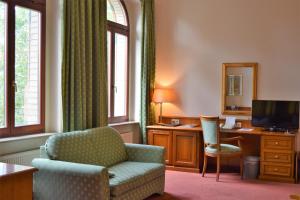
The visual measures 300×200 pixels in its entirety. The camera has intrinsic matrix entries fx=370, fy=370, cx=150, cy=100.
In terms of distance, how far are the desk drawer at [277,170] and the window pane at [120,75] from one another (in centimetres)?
249

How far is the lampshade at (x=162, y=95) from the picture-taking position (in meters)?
6.32

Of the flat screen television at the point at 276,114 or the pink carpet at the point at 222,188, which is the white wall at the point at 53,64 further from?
the flat screen television at the point at 276,114

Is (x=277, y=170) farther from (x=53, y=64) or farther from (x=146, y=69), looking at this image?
(x=53, y=64)

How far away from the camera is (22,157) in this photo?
4.02 meters

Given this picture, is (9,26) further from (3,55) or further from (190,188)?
(190,188)

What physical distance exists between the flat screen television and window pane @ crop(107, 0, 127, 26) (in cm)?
259

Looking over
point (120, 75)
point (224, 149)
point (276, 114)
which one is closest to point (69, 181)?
point (224, 149)

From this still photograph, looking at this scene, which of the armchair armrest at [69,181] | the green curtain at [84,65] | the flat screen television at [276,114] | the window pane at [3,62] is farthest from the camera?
the flat screen television at [276,114]

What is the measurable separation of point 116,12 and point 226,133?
272 centimetres

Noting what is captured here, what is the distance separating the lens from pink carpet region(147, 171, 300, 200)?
4609mm

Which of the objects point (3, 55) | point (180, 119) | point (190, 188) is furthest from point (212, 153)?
point (3, 55)

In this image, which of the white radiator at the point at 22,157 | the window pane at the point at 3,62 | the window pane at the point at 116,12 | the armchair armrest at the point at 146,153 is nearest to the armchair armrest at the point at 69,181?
the white radiator at the point at 22,157

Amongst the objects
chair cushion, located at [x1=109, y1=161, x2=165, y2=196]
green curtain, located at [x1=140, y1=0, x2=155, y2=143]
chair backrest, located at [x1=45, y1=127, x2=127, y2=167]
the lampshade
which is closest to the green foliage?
chair backrest, located at [x1=45, y1=127, x2=127, y2=167]

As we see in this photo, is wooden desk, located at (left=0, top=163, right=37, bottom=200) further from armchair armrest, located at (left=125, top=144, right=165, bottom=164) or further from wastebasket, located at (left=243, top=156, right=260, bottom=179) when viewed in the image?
wastebasket, located at (left=243, top=156, right=260, bottom=179)
